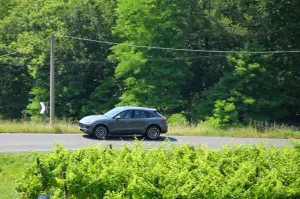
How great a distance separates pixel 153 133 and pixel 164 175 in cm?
1511

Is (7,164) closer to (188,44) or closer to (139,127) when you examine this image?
(139,127)

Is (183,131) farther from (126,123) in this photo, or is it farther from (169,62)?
(169,62)

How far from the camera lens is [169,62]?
46469 mm

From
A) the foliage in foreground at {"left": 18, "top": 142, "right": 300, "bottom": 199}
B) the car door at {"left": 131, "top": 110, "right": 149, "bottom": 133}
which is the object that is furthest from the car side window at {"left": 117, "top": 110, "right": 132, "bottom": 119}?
the foliage in foreground at {"left": 18, "top": 142, "right": 300, "bottom": 199}

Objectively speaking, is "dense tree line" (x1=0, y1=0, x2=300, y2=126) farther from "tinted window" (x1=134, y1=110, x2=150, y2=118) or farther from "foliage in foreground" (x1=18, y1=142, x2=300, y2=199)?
"foliage in foreground" (x1=18, y1=142, x2=300, y2=199)

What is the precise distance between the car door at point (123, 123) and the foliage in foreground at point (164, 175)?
38.8 ft

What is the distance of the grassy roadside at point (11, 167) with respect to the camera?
53.1 feet

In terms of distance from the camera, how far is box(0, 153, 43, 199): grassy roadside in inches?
637

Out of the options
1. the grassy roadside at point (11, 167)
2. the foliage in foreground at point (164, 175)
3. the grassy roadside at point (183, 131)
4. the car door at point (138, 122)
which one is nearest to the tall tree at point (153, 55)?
the grassy roadside at point (183, 131)

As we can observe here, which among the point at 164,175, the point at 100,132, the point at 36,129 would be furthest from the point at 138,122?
the point at 164,175

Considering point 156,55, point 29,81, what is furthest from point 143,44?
point 29,81

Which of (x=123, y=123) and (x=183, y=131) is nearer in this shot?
(x=123, y=123)

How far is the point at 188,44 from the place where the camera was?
51125mm

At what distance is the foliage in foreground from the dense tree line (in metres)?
27.8
